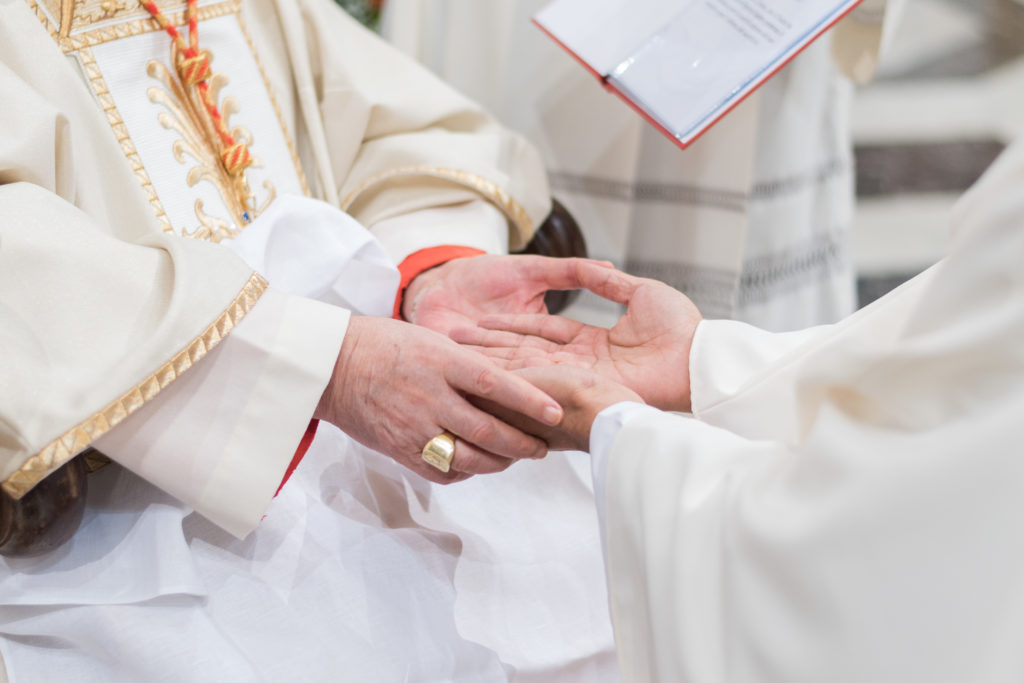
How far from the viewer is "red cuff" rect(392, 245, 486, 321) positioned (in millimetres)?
1459

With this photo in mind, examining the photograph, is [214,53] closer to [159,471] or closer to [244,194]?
[244,194]

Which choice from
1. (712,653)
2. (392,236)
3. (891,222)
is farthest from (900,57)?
(712,653)

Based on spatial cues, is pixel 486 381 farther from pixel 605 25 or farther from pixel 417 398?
pixel 605 25

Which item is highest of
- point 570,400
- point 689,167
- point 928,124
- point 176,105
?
point 176,105

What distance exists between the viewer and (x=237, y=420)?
1046 mm

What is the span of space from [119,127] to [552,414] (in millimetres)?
698

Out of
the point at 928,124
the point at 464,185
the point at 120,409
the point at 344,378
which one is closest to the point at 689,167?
the point at 464,185

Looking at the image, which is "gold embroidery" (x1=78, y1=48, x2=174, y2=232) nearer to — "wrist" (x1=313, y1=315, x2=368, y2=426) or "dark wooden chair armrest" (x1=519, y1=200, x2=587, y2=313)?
"wrist" (x1=313, y1=315, x2=368, y2=426)

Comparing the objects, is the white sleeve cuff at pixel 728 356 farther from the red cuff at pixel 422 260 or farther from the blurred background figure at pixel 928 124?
the blurred background figure at pixel 928 124

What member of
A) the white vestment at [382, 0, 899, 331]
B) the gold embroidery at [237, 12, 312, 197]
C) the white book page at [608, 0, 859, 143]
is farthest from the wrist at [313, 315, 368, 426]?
the white vestment at [382, 0, 899, 331]

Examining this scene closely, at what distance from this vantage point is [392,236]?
59.2 inches

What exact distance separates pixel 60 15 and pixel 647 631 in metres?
1.05

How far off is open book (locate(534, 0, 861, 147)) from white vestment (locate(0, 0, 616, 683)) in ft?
1.66

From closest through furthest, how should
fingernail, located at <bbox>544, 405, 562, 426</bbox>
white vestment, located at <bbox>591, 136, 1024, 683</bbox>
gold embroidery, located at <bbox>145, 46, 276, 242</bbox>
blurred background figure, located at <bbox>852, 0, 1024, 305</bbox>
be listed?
white vestment, located at <bbox>591, 136, 1024, 683</bbox>, fingernail, located at <bbox>544, 405, 562, 426</bbox>, gold embroidery, located at <bbox>145, 46, 276, 242</bbox>, blurred background figure, located at <bbox>852, 0, 1024, 305</bbox>
